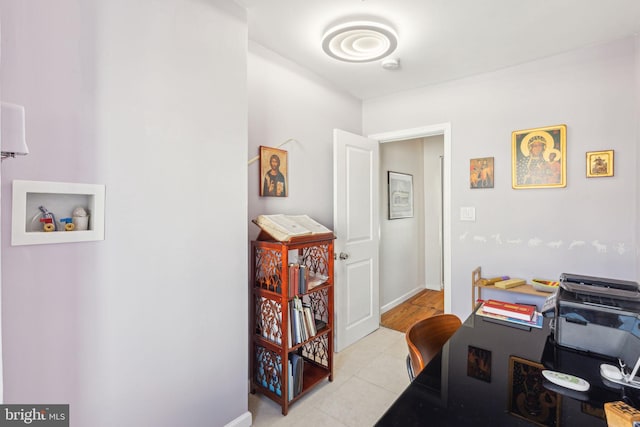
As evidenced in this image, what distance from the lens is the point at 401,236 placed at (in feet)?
13.4

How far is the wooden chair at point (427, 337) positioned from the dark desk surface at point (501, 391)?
0.14m

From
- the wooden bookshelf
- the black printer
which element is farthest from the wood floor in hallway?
the black printer

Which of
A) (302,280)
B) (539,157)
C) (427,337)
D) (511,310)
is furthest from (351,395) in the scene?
(539,157)

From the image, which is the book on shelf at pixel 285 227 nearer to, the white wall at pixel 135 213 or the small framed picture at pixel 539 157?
the white wall at pixel 135 213

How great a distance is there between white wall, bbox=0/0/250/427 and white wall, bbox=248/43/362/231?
40cm

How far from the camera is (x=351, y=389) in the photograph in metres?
2.21

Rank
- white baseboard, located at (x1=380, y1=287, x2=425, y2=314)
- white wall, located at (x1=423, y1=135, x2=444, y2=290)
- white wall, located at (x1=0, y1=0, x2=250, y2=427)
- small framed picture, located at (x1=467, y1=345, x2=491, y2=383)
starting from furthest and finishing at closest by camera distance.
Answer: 1. white wall, located at (x1=423, y1=135, x2=444, y2=290)
2. white baseboard, located at (x1=380, y1=287, x2=425, y2=314)
3. white wall, located at (x1=0, y1=0, x2=250, y2=427)
4. small framed picture, located at (x1=467, y1=345, x2=491, y2=383)

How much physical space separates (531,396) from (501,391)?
0.26 ft

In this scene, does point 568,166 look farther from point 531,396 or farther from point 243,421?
point 243,421

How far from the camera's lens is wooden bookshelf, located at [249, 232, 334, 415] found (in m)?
1.93

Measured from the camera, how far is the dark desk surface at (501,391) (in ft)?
2.62

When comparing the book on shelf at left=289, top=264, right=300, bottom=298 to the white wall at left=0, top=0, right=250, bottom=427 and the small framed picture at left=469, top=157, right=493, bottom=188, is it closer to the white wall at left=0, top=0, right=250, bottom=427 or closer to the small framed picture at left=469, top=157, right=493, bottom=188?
the white wall at left=0, top=0, right=250, bottom=427

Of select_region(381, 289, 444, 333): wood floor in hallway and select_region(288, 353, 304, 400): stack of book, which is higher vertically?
select_region(288, 353, 304, 400): stack of book

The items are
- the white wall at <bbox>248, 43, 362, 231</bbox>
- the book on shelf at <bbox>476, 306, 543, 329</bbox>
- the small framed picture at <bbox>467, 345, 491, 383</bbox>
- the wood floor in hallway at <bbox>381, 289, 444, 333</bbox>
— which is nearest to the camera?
the small framed picture at <bbox>467, 345, 491, 383</bbox>
